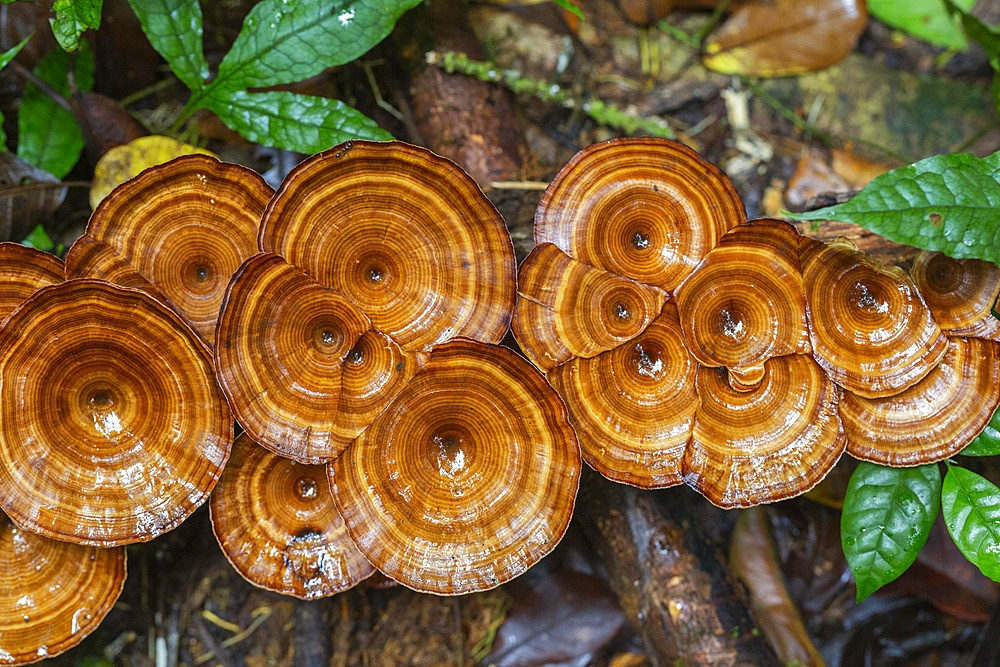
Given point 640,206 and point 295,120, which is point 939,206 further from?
point 295,120

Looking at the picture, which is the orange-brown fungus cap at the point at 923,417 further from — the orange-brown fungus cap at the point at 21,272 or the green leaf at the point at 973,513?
the orange-brown fungus cap at the point at 21,272

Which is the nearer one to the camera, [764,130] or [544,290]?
[544,290]

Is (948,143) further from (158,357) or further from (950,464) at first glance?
(158,357)

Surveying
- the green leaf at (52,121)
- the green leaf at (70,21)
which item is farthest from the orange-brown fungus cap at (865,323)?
the green leaf at (52,121)

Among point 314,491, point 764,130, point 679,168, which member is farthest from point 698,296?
point 764,130

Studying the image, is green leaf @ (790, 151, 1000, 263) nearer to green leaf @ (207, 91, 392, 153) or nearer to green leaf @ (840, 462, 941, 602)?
green leaf @ (840, 462, 941, 602)

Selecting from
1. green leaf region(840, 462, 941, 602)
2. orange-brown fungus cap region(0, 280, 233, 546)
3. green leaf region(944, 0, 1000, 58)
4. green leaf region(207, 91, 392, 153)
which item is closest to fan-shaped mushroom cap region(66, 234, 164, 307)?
orange-brown fungus cap region(0, 280, 233, 546)
